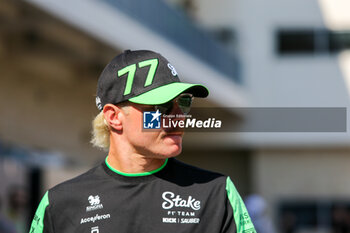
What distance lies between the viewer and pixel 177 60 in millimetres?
16922

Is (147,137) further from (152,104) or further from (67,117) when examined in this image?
(67,117)

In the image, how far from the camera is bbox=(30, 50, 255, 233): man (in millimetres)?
3070

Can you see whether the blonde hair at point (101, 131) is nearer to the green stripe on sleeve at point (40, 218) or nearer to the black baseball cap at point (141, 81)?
the black baseball cap at point (141, 81)

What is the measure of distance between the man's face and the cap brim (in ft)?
0.16

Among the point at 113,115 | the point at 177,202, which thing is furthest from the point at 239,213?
the point at 113,115

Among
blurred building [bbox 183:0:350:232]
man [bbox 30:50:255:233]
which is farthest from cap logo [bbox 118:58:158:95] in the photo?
blurred building [bbox 183:0:350:232]

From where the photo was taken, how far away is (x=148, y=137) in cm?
312

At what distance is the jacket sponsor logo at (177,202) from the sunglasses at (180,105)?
1.01 ft

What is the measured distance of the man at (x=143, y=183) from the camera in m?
3.07

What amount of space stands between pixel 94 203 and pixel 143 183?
0.20 m

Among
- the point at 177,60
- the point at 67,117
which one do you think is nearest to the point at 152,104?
the point at 177,60

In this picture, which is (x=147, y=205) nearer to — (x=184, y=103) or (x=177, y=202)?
(x=177, y=202)

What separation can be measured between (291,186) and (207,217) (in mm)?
21930

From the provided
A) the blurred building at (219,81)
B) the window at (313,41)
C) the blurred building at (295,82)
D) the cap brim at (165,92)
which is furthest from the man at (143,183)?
the window at (313,41)
